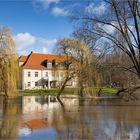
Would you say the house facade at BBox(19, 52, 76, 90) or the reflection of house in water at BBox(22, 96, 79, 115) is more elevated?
the house facade at BBox(19, 52, 76, 90)

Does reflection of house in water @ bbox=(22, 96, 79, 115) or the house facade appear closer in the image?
reflection of house in water @ bbox=(22, 96, 79, 115)

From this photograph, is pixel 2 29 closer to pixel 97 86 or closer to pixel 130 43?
pixel 97 86

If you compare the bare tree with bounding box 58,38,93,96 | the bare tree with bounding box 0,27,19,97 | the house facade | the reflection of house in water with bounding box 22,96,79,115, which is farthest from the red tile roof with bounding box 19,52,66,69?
the reflection of house in water with bounding box 22,96,79,115

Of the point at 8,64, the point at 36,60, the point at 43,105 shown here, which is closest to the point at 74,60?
the point at 8,64

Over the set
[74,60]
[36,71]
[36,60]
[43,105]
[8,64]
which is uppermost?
[36,60]

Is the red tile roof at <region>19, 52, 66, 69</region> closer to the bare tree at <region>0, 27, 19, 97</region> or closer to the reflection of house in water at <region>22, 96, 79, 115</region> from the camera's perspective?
the bare tree at <region>0, 27, 19, 97</region>

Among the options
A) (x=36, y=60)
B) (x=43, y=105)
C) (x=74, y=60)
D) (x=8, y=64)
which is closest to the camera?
(x=43, y=105)

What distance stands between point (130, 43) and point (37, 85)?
63.4m

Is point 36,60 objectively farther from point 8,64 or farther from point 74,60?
point 8,64

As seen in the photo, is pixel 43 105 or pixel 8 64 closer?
pixel 43 105

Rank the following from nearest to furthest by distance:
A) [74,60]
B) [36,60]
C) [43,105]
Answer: [43,105] → [74,60] → [36,60]

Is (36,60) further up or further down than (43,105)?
further up

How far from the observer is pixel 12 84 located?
3700 cm

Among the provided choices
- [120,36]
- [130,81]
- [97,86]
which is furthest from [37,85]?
[120,36]
